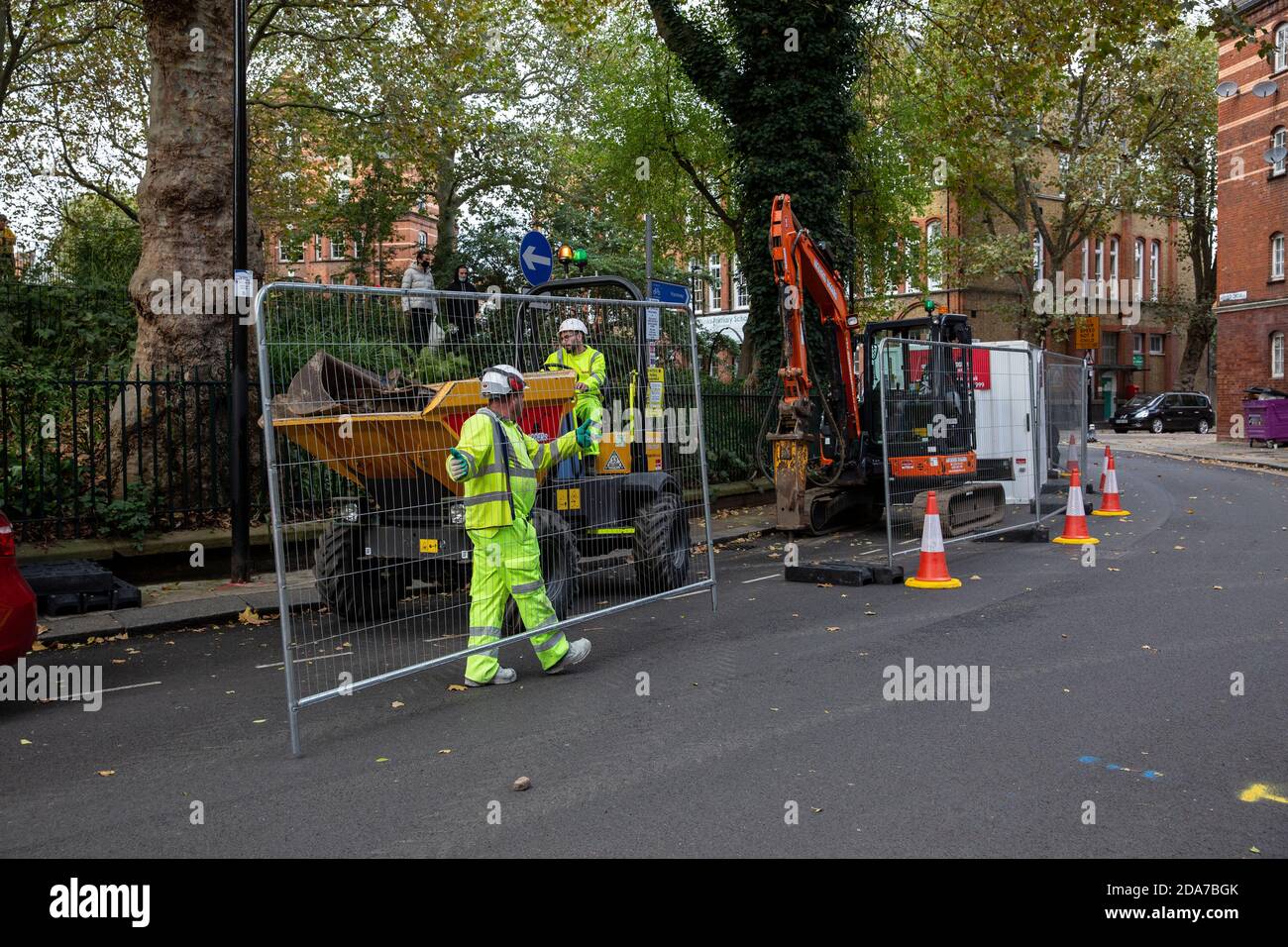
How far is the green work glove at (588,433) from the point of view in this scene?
782 cm

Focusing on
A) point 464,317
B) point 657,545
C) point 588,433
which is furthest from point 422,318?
point 657,545

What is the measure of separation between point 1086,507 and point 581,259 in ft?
29.9

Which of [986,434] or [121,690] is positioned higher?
[986,434]

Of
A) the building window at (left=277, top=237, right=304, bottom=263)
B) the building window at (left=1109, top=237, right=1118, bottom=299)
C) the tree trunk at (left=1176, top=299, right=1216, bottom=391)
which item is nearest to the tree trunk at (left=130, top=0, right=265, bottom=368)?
the building window at (left=277, top=237, right=304, bottom=263)

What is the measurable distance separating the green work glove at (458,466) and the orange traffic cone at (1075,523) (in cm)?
858

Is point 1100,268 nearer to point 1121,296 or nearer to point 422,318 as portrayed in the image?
point 1121,296

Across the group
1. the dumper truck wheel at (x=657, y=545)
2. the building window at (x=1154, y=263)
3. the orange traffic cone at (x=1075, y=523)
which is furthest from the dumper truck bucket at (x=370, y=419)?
the building window at (x=1154, y=263)

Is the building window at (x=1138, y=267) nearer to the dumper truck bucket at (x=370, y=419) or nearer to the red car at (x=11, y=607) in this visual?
the dumper truck bucket at (x=370, y=419)

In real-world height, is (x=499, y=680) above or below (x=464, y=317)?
below

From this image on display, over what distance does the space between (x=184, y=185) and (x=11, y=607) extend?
6.75 metres

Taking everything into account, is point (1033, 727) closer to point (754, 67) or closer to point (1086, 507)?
point (1086, 507)

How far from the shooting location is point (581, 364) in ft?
27.2

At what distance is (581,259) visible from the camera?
981 centimetres
